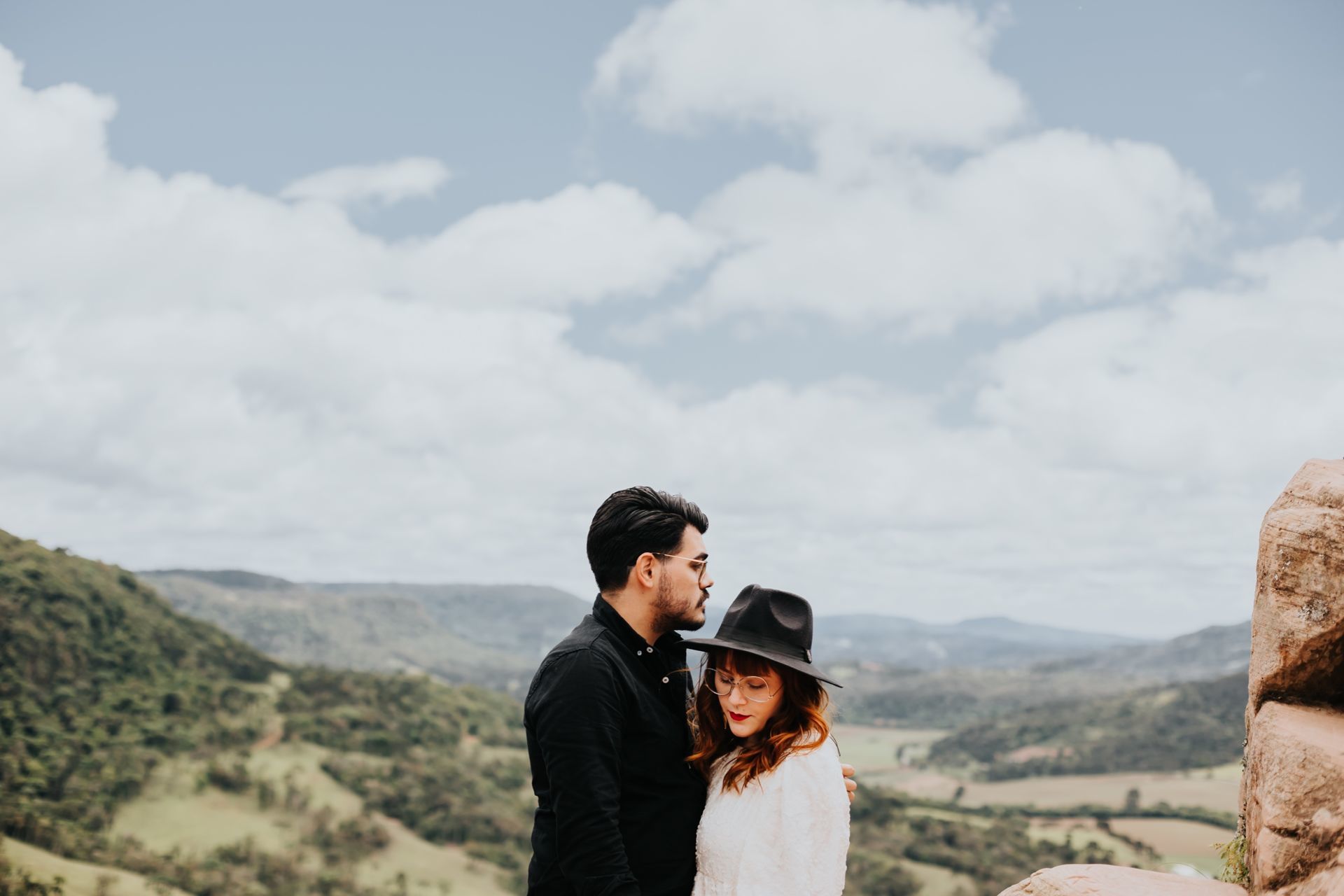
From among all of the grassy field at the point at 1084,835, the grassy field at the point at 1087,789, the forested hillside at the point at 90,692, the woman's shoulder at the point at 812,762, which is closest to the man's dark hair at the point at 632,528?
the woman's shoulder at the point at 812,762

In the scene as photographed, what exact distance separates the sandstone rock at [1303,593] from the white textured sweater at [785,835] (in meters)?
2.34

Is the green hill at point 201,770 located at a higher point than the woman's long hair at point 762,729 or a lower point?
lower

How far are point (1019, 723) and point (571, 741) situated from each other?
5050 inches

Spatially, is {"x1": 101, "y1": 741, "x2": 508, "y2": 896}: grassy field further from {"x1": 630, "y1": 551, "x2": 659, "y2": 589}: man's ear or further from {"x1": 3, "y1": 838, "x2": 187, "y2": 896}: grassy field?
{"x1": 630, "y1": 551, "x2": 659, "y2": 589}: man's ear

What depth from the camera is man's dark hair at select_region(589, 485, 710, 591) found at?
181 inches

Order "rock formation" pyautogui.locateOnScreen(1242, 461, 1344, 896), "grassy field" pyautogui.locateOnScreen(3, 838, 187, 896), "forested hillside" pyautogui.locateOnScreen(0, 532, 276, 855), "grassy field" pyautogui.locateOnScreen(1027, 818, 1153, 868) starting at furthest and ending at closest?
"grassy field" pyautogui.locateOnScreen(1027, 818, 1153, 868), "forested hillside" pyautogui.locateOnScreen(0, 532, 276, 855), "grassy field" pyautogui.locateOnScreen(3, 838, 187, 896), "rock formation" pyautogui.locateOnScreen(1242, 461, 1344, 896)

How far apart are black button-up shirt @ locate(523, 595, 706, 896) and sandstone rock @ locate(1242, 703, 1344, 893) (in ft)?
8.50

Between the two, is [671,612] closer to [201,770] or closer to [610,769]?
[610,769]

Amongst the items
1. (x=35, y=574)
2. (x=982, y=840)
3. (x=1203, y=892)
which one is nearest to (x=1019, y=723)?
(x=982, y=840)

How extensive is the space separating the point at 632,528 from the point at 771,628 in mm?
785

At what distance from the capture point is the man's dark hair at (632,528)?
4.61 m

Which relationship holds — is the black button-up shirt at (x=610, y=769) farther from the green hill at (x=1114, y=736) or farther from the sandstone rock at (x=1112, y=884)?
the green hill at (x=1114, y=736)

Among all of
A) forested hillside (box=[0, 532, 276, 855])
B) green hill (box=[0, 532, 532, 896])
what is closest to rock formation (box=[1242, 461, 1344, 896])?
green hill (box=[0, 532, 532, 896])

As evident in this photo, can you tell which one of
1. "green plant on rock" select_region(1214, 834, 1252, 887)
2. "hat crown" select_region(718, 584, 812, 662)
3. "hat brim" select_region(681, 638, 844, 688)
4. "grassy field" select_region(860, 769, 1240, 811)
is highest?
"hat crown" select_region(718, 584, 812, 662)
